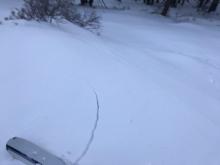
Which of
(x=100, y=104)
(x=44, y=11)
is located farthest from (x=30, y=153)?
(x=44, y=11)

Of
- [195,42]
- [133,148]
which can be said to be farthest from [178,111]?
[195,42]

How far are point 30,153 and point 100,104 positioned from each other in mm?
1007

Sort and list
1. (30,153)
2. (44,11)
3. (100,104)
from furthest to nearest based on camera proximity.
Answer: (44,11)
(100,104)
(30,153)

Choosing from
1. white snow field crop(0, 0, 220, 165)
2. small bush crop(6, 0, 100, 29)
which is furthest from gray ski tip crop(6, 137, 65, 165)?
small bush crop(6, 0, 100, 29)

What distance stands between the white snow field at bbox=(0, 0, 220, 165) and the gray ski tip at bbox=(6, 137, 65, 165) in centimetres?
8

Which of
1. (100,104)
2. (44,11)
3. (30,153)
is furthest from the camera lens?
(44,11)

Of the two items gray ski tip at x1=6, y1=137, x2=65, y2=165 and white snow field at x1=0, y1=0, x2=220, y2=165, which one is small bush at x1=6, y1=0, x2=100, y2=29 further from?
gray ski tip at x1=6, y1=137, x2=65, y2=165

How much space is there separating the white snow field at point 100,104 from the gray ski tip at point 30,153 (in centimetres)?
8

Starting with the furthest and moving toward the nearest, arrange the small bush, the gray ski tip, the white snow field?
the small bush → the white snow field → the gray ski tip

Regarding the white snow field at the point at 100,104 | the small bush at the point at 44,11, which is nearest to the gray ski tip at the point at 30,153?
the white snow field at the point at 100,104

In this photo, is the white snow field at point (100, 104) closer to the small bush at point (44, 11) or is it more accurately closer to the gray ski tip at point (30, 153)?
the gray ski tip at point (30, 153)

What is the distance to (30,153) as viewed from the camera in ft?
8.54

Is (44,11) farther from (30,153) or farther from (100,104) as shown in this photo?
(30,153)

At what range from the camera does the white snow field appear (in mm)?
2863
